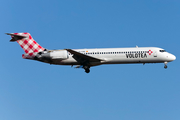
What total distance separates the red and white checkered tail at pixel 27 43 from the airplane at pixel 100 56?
0.24 meters

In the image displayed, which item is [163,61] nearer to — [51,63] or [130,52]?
[130,52]

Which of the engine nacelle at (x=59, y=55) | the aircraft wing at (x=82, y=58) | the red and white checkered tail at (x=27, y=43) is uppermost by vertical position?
the red and white checkered tail at (x=27, y=43)

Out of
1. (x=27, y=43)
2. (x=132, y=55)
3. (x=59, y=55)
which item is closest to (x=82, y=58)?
Answer: (x=59, y=55)

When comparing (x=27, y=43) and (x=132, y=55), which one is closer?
(x=132, y=55)

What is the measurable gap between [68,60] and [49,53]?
3263 millimetres

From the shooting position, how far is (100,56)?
45.7 metres

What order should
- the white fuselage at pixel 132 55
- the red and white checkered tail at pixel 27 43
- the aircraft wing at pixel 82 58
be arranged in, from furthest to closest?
the red and white checkered tail at pixel 27 43 → the white fuselage at pixel 132 55 → the aircraft wing at pixel 82 58

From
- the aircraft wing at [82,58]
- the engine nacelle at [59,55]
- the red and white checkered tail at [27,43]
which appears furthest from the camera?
the red and white checkered tail at [27,43]

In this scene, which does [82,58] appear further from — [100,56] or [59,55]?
[59,55]

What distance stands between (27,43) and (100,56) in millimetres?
12624

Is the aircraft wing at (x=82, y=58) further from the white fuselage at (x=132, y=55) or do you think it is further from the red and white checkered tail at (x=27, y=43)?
the red and white checkered tail at (x=27, y=43)

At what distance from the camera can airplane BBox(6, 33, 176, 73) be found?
45.1 meters

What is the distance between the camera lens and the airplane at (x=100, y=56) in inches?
1774

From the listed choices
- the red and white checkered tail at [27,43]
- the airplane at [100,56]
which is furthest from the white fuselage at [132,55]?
the red and white checkered tail at [27,43]
